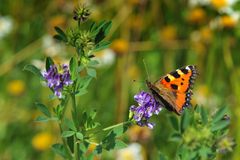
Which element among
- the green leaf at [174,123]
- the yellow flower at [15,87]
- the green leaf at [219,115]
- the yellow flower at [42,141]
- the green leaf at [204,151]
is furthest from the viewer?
the yellow flower at [15,87]

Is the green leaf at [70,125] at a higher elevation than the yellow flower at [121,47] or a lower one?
lower

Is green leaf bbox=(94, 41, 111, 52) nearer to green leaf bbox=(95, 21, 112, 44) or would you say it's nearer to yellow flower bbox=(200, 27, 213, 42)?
green leaf bbox=(95, 21, 112, 44)

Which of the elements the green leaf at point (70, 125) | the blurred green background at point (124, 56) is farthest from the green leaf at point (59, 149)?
the blurred green background at point (124, 56)

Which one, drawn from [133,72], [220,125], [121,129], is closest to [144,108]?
[121,129]

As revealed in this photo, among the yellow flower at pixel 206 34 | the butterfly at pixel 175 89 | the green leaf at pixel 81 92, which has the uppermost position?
the yellow flower at pixel 206 34

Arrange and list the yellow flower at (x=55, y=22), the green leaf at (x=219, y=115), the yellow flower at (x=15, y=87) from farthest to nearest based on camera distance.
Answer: the yellow flower at (x=55, y=22) → the yellow flower at (x=15, y=87) → the green leaf at (x=219, y=115)

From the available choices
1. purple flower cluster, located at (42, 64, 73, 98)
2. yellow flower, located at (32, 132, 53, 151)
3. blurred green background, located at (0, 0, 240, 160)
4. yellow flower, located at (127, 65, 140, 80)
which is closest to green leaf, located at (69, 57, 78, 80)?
purple flower cluster, located at (42, 64, 73, 98)

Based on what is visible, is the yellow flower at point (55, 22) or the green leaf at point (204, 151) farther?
the yellow flower at point (55, 22)

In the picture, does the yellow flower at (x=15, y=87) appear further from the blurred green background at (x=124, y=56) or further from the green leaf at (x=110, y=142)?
the green leaf at (x=110, y=142)
